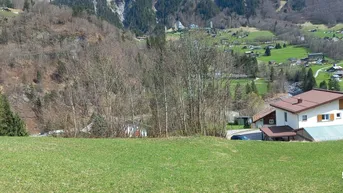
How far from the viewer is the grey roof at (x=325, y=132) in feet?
123

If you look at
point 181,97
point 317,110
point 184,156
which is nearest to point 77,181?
point 184,156

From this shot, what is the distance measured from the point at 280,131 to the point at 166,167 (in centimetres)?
2729

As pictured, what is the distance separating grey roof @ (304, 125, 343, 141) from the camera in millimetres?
37594

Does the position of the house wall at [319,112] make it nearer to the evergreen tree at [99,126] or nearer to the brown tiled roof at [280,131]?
the brown tiled roof at [280,131]

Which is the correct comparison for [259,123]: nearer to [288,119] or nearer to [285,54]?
[288,119]

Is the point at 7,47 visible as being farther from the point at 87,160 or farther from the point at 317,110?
the point at 87,160

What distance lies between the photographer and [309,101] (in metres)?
41.4

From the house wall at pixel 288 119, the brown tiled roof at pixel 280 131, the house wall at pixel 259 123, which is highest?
the house wall at pixel 288 119

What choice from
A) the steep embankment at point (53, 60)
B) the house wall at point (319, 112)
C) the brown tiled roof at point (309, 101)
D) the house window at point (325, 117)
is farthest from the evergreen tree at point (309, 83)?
the house window at point (325, 117)

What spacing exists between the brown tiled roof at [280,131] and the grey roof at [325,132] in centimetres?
179

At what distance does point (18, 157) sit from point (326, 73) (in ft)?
343

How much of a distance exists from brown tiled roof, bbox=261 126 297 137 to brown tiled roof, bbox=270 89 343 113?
219 centimetres

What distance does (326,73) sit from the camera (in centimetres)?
10606

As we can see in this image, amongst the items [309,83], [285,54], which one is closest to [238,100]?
[309,83]
